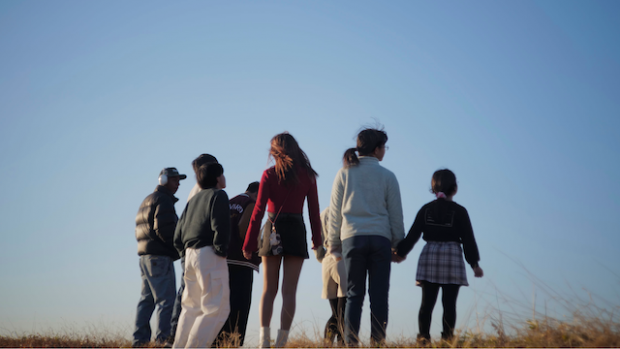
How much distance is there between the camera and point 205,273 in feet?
16.7

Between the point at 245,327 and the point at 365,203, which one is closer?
the point at 365,203

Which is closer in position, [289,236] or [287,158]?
[289,236]

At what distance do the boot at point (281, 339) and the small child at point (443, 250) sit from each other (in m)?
1.33

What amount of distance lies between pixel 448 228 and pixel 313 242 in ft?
4.77

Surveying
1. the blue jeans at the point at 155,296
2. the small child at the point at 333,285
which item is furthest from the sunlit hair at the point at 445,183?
the blue jeans at the point at 155,296

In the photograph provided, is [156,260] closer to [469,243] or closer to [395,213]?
[395,213]

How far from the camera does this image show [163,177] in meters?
7.05

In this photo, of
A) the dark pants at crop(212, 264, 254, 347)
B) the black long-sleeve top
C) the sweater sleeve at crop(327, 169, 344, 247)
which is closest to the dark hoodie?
the dark pants at crop(212, 264, 254, 347)

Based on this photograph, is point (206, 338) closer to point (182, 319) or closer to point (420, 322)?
point (182, 319)

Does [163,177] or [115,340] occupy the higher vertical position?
[163,177]

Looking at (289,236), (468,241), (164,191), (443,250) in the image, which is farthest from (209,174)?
(468,241)

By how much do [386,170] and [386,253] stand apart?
35.5 inches

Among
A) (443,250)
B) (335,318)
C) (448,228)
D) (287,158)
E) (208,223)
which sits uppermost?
(287,158)

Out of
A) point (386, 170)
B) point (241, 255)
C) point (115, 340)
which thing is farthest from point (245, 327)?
point (386, 170)
